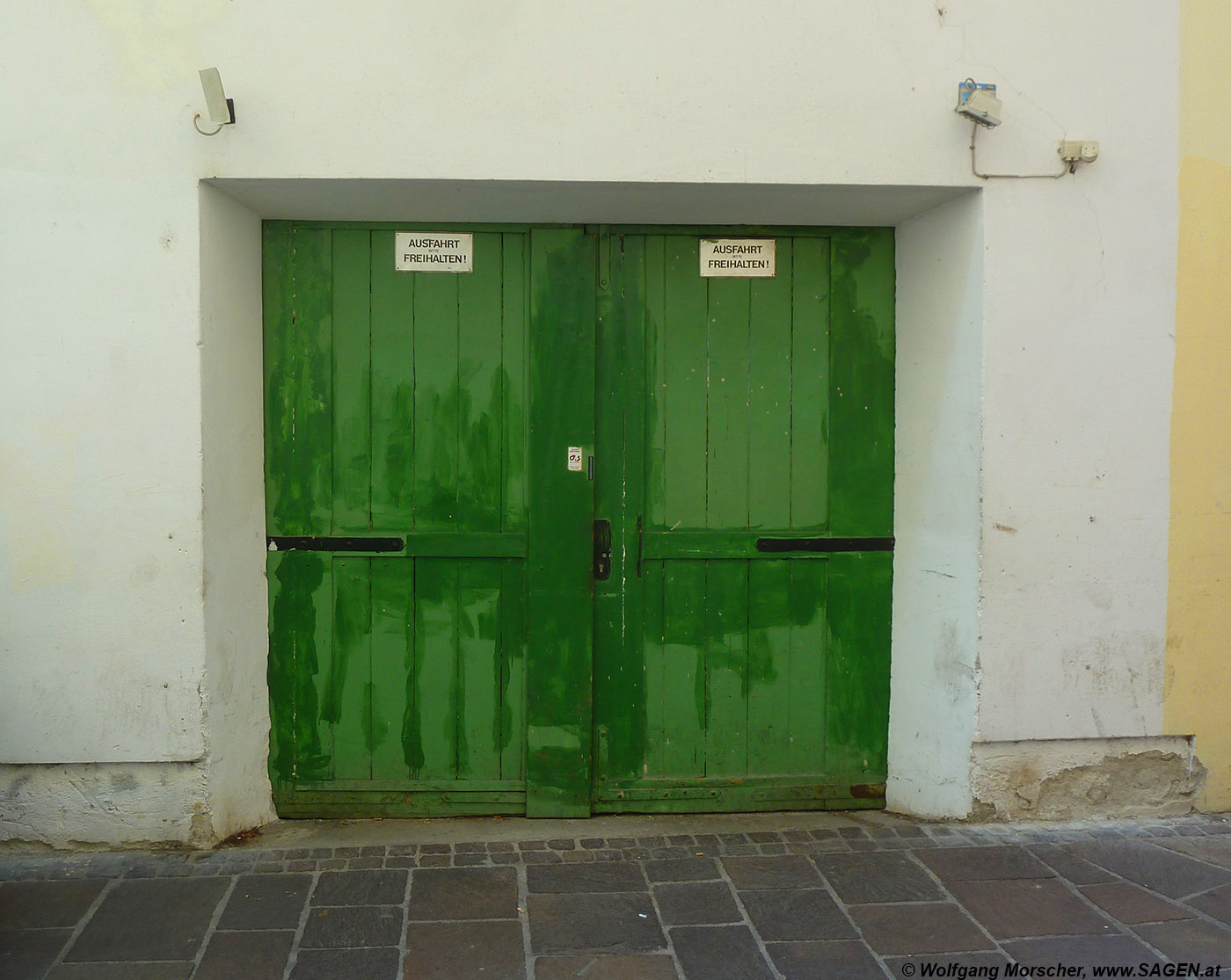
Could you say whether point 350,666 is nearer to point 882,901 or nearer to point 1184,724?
point 882,901

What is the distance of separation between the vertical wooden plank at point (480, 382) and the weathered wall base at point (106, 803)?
144 centimetres

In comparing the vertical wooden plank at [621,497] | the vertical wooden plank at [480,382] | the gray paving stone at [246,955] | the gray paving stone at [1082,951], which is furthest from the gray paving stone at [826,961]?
the vertical wooden plank at [480,382]

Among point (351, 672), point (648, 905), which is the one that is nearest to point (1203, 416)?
point (648, 905)

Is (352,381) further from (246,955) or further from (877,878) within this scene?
(877,878)

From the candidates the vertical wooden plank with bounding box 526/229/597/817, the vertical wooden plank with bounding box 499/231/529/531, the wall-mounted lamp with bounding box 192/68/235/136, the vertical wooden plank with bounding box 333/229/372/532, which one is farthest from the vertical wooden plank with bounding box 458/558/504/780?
the wall-mounted lamp with bounding box 192/68/235/136

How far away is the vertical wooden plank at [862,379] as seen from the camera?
3938 millimetres

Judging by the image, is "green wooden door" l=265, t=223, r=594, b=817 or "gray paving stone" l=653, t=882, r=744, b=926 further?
"green wooden door" l=265, t=223, r=594, b=817

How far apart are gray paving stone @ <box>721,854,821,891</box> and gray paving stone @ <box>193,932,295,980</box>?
1531 millimetres

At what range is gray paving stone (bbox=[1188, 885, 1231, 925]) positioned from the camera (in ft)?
10.1

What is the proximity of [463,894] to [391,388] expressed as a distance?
1954 mm

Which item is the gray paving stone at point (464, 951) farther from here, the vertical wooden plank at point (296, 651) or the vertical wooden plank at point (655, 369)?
the vertical wooden plank at point (655, 369)

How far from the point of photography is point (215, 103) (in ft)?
10.4

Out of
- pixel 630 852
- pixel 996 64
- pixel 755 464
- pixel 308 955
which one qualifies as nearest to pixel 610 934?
pixel 630 852

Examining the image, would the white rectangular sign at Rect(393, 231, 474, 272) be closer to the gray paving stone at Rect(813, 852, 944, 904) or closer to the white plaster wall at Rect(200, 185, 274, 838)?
the white plaster wall at Rect(200, 185, 274, 838)
